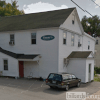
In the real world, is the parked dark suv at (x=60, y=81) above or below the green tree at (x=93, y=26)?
below

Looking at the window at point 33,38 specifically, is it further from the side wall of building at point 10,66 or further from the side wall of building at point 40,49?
the side wall of building at point 10,66

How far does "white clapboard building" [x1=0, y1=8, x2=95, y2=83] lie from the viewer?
17.2 meters

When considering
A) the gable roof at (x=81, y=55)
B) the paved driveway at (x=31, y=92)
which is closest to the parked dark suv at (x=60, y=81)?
the paved driveway at (x=31, y=92)

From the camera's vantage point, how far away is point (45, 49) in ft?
58.1

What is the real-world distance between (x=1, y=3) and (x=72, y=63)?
36.9 metres

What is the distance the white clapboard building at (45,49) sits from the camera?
1719 centimetres

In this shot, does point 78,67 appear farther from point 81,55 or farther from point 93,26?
point 93,26

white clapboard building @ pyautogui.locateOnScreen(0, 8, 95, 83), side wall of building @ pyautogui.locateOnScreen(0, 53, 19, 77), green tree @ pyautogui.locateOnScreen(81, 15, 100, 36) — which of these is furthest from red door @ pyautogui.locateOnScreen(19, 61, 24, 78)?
green tree @ pyautogui.locateOnScreen(81, 15, 100, 36)

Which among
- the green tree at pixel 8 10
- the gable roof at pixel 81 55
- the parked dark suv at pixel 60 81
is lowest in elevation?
the parked dark suv at pixel 60 81

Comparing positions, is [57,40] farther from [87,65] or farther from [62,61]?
[87,65]

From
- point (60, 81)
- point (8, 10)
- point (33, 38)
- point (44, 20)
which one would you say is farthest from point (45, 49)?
point (8, 10)

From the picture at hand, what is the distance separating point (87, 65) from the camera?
56.4 feet

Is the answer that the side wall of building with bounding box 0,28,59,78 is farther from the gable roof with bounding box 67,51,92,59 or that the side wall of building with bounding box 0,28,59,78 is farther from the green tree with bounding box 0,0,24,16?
the green tree with bounding box 0,0,24,16

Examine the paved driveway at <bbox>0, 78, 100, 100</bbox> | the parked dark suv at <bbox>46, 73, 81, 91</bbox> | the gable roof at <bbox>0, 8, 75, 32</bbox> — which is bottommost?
the paved driveway at <bbox>0, 78, 100, 100</bbox>
